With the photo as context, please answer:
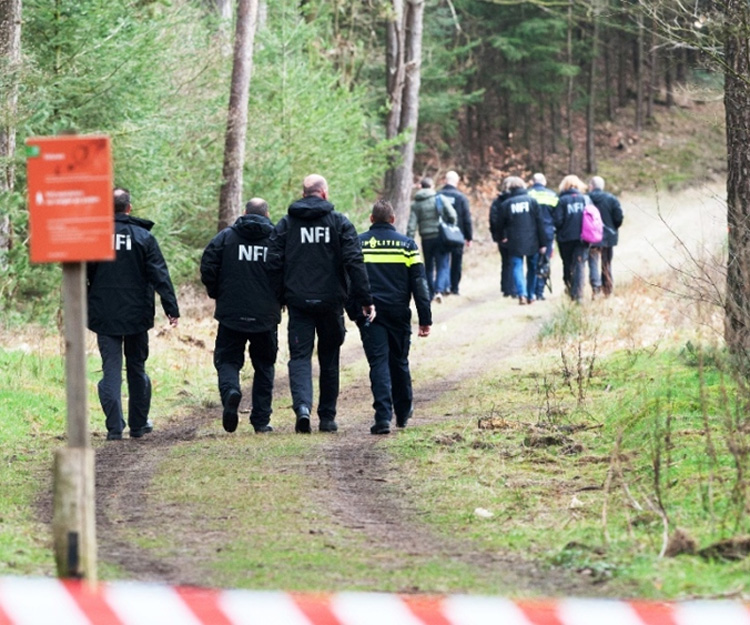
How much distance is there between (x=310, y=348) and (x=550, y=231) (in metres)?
11.1

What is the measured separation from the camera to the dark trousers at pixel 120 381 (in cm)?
1194

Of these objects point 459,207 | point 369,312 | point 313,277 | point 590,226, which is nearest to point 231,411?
point 313,277

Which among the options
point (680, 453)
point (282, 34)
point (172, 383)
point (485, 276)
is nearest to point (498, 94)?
point (485, 276)

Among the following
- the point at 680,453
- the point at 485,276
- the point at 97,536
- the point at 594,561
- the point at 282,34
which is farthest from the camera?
the point at 485,276

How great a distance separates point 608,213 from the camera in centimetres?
2289

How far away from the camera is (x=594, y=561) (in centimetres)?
687

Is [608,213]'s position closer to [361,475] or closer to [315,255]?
[315,255]

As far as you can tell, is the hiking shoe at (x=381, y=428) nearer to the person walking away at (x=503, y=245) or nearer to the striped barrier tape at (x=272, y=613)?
the striped barrier tape at (x=272, y=613)

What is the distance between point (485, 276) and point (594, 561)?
77.9 ft

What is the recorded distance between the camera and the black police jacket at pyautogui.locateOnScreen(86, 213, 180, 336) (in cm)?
1188

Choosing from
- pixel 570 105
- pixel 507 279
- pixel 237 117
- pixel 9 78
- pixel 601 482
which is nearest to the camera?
pixel 601 482

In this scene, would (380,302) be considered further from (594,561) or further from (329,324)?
(594,561)

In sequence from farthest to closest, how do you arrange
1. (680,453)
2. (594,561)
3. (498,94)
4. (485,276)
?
1. (498,94)
2. (485,276)
3. (680,453)
4. (594,561)

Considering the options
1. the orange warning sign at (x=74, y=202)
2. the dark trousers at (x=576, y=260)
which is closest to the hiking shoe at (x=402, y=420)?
the orange warning sign at (x=74, y=202)
